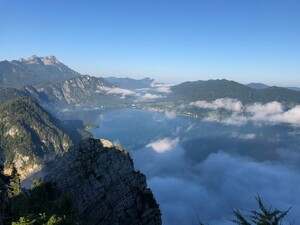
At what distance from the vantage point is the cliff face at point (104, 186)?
84.3m

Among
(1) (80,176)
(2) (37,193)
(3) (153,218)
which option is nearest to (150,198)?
(3) (153,218)

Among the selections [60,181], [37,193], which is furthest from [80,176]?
[37,193]

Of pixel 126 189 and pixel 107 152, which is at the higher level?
pixel 107 152

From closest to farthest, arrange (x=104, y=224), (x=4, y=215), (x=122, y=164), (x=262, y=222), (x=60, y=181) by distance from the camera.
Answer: (x=262, y=222), (x=4, y=215), (x=104, y=224), (x=60, y=181), (x=122, y=164)

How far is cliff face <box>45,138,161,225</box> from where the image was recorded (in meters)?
84.3

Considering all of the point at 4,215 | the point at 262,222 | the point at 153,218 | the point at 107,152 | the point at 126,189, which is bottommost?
the point at 153,218

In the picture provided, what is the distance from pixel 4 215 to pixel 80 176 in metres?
49.9

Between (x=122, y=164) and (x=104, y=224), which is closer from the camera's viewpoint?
(x=104, y=224)

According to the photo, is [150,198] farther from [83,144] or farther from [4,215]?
[4,215]

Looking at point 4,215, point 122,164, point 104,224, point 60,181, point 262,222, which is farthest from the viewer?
point 122,164

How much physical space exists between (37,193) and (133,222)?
82.5 ft

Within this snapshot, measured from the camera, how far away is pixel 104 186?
90500 millimetres

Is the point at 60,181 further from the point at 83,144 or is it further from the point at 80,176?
the point at 83,144

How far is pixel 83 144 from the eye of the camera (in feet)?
332
